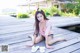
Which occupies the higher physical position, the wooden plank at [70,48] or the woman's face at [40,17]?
the woman's face at [40,17]

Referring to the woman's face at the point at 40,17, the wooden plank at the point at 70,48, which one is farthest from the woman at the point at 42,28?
the wooden plank at the point at 70,48

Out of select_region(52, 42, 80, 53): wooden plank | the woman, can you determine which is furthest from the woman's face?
select_region(52, 42, 80, 53): wooden plank

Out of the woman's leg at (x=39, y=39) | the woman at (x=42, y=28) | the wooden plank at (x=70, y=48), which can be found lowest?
the wooden plank at (x=70, y=48)

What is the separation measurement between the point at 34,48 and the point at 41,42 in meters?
0.36

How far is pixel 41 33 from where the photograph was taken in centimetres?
323

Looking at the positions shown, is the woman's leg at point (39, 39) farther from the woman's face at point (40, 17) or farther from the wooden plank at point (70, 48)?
the wooden plank at point (70, 48)

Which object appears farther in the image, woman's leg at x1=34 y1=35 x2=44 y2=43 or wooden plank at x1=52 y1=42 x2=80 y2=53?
woman's leg at x1=34 y1=35 x2=44 y2=43

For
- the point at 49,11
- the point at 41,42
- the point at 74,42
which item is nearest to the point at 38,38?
the point at 41,42

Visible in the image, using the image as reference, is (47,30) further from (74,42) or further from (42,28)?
(74,42)

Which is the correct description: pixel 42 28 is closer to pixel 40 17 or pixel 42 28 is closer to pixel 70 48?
pixel 40 17

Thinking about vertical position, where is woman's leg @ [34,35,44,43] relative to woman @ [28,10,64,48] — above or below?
below

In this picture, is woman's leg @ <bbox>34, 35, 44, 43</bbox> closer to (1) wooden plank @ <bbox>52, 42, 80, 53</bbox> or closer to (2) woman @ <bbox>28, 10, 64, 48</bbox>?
(2) woman @ <bbox>28, 10, 64, 48</bbox>

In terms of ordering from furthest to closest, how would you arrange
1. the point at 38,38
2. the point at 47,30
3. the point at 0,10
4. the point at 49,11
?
the point at 0,10, the point at 49,11, the point at 38,38, the point at 47,30

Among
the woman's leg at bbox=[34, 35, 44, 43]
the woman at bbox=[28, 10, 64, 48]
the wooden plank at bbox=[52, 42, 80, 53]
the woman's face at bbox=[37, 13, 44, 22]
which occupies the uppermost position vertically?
the woman's face at bbox=[37, 13, 44, 22]
